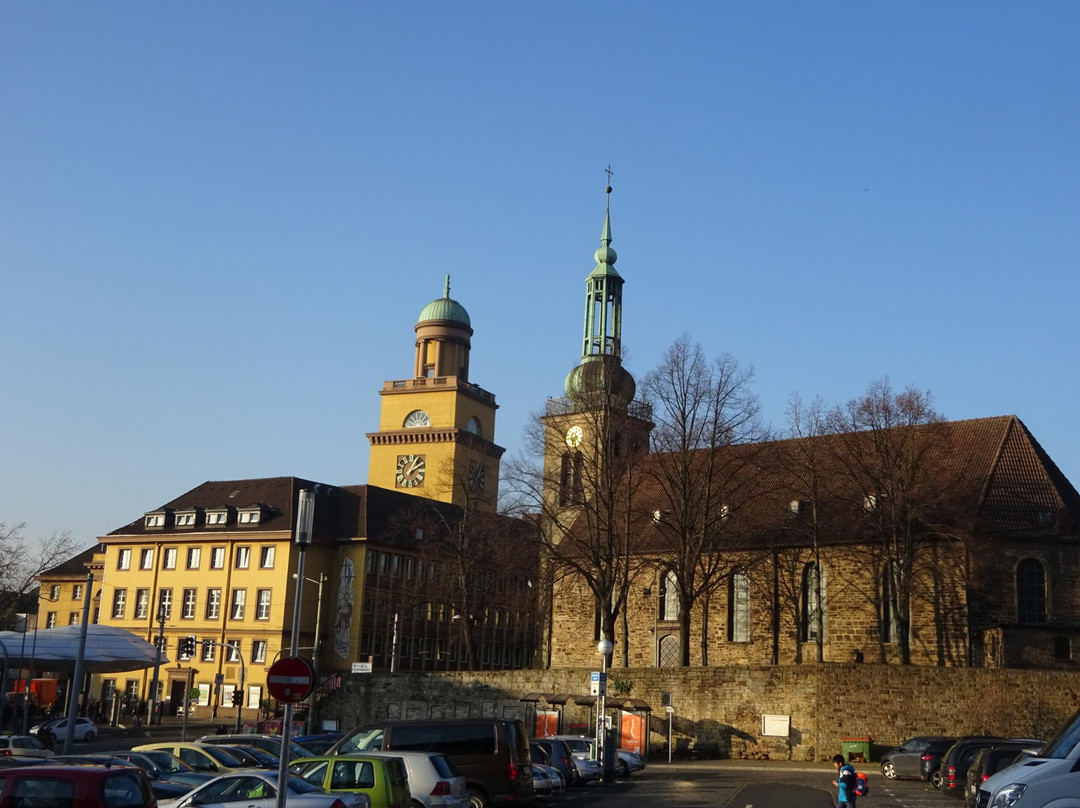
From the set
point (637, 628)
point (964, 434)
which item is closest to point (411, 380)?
point (637, 628)

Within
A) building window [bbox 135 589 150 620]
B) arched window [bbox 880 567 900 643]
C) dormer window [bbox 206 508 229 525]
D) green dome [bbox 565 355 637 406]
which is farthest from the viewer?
building window [bbox 135 589 150 620]

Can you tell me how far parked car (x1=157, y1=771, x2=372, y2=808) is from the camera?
668 inches

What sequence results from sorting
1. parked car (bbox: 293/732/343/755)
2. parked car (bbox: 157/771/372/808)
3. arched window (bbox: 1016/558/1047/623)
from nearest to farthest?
1. parked car (bbox: 157/771/372/808)
2. parked car (bbox: 293/732/343/755)
3. arched window (bbox: 1016/558/1047/623)

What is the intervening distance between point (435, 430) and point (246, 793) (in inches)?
3196

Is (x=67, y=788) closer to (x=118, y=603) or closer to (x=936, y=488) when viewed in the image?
(x=936, y=488)

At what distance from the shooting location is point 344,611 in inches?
2933

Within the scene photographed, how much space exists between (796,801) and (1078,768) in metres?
16.8

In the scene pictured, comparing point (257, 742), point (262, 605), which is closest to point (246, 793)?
point (257, 742)

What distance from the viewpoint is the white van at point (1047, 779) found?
11438 millimetres

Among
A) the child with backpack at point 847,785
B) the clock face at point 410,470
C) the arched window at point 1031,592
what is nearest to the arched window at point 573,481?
the arched window at point 1031,592

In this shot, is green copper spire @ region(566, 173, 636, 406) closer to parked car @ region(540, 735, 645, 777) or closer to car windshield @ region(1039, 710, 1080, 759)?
parked car @ region(540, 735, 645, 777)

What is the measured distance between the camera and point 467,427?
329ft

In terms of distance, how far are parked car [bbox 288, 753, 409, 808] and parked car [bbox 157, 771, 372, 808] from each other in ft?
3.40

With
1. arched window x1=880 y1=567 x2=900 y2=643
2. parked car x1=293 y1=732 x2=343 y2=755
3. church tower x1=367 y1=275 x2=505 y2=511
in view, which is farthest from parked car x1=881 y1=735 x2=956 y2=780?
church tower x1=367 y1=275 x2=505 y2=511
